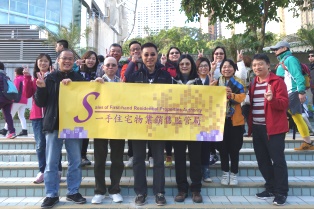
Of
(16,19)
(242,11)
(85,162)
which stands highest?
(16,19)

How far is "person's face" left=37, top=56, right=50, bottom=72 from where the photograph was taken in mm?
4102

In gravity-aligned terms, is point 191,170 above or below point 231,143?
below

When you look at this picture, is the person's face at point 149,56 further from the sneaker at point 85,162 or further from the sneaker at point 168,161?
the sneaker at point 85,162

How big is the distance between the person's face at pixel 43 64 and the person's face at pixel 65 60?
0.45 meters

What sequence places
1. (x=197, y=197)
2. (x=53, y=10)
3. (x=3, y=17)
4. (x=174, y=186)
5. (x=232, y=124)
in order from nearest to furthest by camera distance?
(x=197, y=197)
(x=232, y=124)
(x=174, y=186)
(x=3, y=17)
(x=53, y=10)

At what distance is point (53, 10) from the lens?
23266 millimetres

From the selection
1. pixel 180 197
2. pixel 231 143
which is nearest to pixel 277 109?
pixel 231 143

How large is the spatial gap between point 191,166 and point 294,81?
8.37 feet

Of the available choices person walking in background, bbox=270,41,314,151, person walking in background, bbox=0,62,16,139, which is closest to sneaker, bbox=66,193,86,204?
person walking in background, bbox=0,62,16,139

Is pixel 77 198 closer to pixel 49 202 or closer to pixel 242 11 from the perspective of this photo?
pixel 49 202

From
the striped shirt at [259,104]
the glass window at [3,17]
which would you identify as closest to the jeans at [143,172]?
the striped shirt at [259,104]

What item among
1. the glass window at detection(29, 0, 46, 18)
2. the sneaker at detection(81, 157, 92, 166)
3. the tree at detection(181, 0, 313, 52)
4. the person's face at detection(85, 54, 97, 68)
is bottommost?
the sneaker at detection(81, 157, 92, 166)

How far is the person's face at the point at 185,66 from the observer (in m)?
3.94

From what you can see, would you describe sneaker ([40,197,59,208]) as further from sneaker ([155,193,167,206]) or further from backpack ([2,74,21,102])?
backpack ([2,74,21,102])
